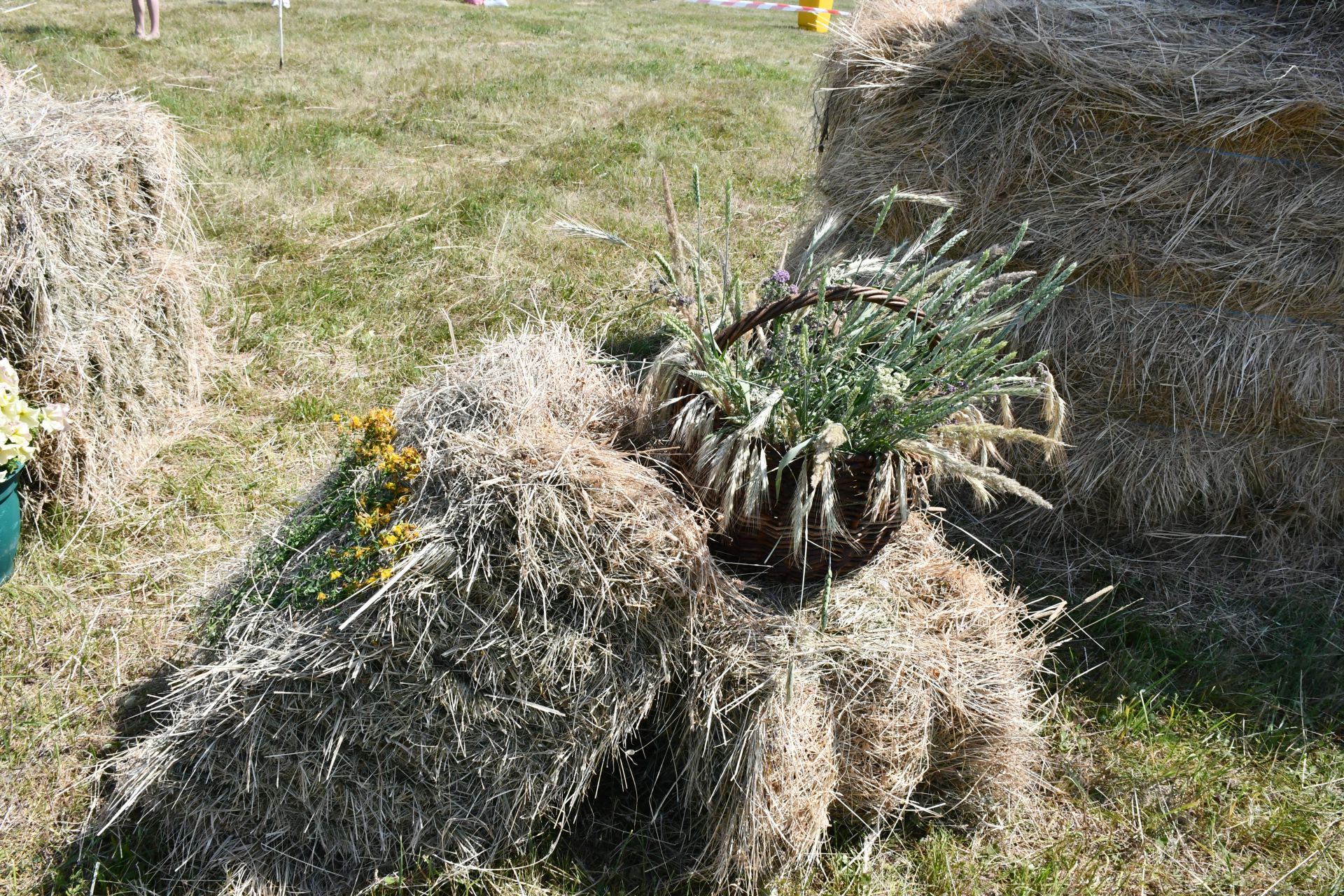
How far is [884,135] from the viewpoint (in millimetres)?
3525

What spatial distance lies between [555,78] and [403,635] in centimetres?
859

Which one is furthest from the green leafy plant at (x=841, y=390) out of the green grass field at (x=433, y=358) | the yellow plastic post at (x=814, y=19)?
the yellow plastic post at (x=814, y=19)

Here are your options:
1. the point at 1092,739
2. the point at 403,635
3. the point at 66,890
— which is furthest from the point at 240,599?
the point at 1092,739

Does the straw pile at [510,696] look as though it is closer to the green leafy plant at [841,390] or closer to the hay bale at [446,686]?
the hay bale at [446,686]

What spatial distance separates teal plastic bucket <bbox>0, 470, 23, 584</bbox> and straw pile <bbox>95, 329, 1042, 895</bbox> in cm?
108

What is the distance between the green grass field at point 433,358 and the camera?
244 centimetres

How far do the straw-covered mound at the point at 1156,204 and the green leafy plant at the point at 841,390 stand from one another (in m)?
1.05

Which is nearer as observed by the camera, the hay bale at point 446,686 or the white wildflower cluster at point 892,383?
the white wildflower cluster at point 892,383

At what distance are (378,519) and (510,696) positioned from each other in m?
0.54

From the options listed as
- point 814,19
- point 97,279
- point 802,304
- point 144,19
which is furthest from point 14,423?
point 814,19

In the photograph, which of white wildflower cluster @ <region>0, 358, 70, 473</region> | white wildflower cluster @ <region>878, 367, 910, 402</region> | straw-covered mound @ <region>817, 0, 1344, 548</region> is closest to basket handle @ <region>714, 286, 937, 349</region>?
white wildflower cluster @ <region>878, 367, 910, 402</region>

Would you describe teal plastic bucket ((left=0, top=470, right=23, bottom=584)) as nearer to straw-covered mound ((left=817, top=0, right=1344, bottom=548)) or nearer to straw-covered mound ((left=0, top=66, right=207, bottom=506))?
straw-covered mound ((left=0, top=66, right=207, bottom=506))

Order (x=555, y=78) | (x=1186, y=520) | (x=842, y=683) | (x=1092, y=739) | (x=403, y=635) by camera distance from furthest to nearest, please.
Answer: (x=555, y=78) < (x=1186, y=520) < (x=1092, y=739) < (x=842, y=683) < (x=403, y=635)

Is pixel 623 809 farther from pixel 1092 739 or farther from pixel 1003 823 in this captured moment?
pixel 1092 739
